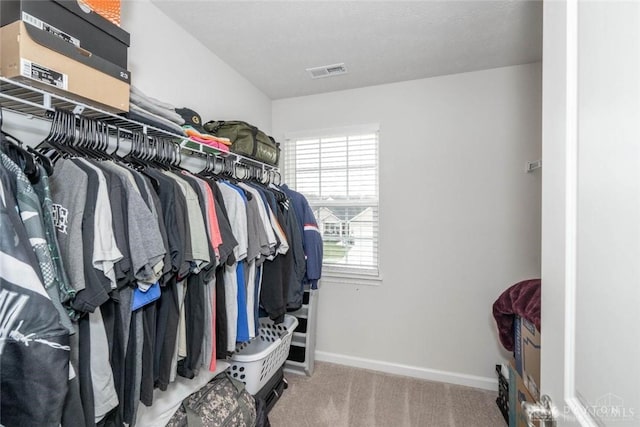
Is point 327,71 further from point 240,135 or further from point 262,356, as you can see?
point 262,356

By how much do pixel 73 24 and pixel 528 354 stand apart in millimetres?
2392

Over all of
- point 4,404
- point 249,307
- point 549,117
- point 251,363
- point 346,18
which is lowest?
point 251,363

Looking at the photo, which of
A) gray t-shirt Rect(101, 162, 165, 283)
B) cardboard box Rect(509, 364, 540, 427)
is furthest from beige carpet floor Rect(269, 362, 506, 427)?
gray t-shirt Rect(101, 162, 165, 283)

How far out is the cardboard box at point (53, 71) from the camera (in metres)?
0.82

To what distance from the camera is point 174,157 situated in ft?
4.63

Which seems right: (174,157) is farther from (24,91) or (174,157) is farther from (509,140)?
(509,140)

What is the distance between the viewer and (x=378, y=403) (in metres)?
2.06

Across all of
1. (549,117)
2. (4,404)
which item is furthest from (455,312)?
(4,404)

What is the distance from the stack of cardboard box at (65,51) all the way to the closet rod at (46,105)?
0.8 inches

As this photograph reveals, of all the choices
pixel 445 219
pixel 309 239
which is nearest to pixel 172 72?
pixel 309 239

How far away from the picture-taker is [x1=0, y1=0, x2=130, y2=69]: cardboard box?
86 cm

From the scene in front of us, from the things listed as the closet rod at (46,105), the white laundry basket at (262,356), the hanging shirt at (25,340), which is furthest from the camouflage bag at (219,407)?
the closet rod at (46,105)

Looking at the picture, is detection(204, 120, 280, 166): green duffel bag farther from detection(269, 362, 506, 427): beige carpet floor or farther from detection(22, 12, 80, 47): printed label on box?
detection(269, 362, 506, 427): beige carpet floor

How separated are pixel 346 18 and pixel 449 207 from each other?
60.7 inches
